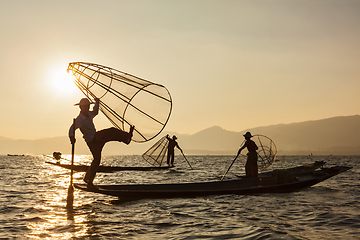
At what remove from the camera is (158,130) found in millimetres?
9570

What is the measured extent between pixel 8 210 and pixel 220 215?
232 inches

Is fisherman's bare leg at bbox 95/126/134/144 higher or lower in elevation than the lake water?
higher

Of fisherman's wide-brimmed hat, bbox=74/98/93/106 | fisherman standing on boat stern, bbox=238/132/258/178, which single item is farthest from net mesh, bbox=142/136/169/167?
fisherman's wide-brimmed hat, bbox=74/98/93/106

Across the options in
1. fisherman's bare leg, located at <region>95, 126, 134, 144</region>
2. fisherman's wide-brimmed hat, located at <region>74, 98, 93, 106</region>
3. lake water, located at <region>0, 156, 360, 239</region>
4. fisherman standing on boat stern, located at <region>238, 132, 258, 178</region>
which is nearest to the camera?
lake water, located at <region>0, 156, 360, 239</region>

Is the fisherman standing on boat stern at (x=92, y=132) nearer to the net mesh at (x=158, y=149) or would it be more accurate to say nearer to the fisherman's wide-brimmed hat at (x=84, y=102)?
the fisherman's wide-brimmed hat at (x=84, y=102)

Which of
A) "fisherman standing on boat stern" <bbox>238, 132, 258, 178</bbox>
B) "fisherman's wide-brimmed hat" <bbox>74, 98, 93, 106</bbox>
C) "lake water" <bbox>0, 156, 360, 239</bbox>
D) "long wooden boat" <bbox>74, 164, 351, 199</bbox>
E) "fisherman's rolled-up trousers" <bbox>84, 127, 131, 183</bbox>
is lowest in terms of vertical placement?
"lake water" <bbox>0, 156, 360, 239</bbox>

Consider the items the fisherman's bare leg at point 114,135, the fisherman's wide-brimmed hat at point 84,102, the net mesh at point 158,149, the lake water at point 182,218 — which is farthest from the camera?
the net mesh at point 158,149

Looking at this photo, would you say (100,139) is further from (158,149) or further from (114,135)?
(158,149)

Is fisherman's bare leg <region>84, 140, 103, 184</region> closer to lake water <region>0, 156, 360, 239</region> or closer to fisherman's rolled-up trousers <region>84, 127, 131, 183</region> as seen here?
fisherman's rolled-up trousers <region>84, 127, 131, 183</region>

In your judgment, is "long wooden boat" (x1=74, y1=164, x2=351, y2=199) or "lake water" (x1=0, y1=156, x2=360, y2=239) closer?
"lake water" (x1=0, y1=156, x2=360, y2=239)

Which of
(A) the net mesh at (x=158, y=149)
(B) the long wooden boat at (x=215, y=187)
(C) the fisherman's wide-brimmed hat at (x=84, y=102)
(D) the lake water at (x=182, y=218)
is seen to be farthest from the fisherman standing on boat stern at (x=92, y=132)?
(A) the net mesh at (x=158, y=149)

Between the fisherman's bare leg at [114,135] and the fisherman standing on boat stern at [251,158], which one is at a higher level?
the fisherman's bare leg at [114,135]

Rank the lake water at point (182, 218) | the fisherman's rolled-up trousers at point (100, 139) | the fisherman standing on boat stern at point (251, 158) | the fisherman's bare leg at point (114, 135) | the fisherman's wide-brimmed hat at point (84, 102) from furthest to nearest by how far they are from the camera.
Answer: the fisherman standing on boat stern at point (251, 158)
the fisherman's wide-brimmed hat at point (84, 102)
the fisherman's rolled-up trousers at point (100, 139)
the fisherman's bare leg at point (114, 135)
the lake water at point (182, 218)

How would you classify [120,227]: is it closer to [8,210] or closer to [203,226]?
[203,226]
